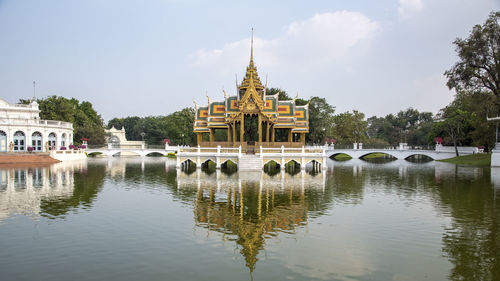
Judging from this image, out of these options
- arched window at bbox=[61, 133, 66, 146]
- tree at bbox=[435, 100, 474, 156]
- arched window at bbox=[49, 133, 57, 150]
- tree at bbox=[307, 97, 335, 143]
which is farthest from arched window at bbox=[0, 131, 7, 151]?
tree at bbox=[435, 100, 474, 156]

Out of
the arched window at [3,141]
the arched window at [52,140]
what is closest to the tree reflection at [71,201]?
the arched window at [3,141]

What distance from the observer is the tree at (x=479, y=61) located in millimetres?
37188

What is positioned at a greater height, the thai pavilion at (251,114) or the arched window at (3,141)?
the thai pavilion at (251,114)

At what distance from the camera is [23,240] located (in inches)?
399

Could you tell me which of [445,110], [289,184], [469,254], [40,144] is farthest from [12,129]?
[445,110]

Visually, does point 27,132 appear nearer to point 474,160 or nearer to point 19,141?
point 19,141

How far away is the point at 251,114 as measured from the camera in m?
33.5

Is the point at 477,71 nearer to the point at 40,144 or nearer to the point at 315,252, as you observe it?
the point at 315,252

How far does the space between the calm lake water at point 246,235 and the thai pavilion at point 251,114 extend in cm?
1494

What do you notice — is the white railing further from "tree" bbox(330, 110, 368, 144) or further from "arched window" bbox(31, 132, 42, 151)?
"tree" bbox(330, 110, 368, 144)

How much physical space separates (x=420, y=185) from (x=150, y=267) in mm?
21136

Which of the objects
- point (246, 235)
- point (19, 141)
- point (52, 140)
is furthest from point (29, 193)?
point (52, 140)

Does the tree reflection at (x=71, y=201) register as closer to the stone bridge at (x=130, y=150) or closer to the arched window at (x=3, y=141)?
the arched window at (x=3, y=141)

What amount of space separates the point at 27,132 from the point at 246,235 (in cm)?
4957
